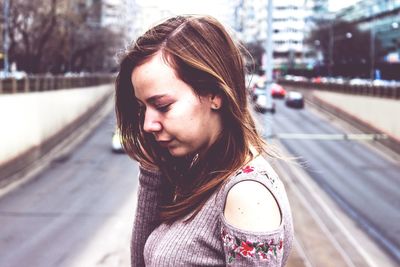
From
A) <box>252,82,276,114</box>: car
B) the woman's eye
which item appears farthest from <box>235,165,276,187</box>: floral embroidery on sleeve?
<box>252,82,276,114</box>: car

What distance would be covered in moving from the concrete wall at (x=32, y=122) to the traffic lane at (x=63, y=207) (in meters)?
1.27

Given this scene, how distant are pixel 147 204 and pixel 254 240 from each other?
23.9 inches

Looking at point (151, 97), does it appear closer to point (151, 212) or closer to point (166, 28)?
point (166, 28)

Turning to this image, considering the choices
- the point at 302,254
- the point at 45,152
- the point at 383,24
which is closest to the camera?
the point at 302,254

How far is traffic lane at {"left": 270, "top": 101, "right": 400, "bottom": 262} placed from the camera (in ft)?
61.5

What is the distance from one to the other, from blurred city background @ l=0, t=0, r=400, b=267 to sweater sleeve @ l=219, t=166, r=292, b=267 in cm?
39

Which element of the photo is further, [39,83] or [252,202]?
[39,83]

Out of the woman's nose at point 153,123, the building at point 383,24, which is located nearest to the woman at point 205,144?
the woman's nose at point 153,123

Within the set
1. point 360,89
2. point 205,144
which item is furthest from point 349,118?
point 205,144

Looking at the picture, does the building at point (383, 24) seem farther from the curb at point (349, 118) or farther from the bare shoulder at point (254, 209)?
the bare shoulder at point (254, 209)

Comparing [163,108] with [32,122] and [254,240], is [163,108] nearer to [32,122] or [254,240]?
[254,240]

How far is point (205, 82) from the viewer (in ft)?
4.87

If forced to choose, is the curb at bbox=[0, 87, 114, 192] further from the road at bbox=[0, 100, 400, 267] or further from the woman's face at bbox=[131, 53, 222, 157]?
the woman's face at bbox=[131, 53, 222, 157]

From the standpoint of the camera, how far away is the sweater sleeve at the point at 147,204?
1822 millimetres
